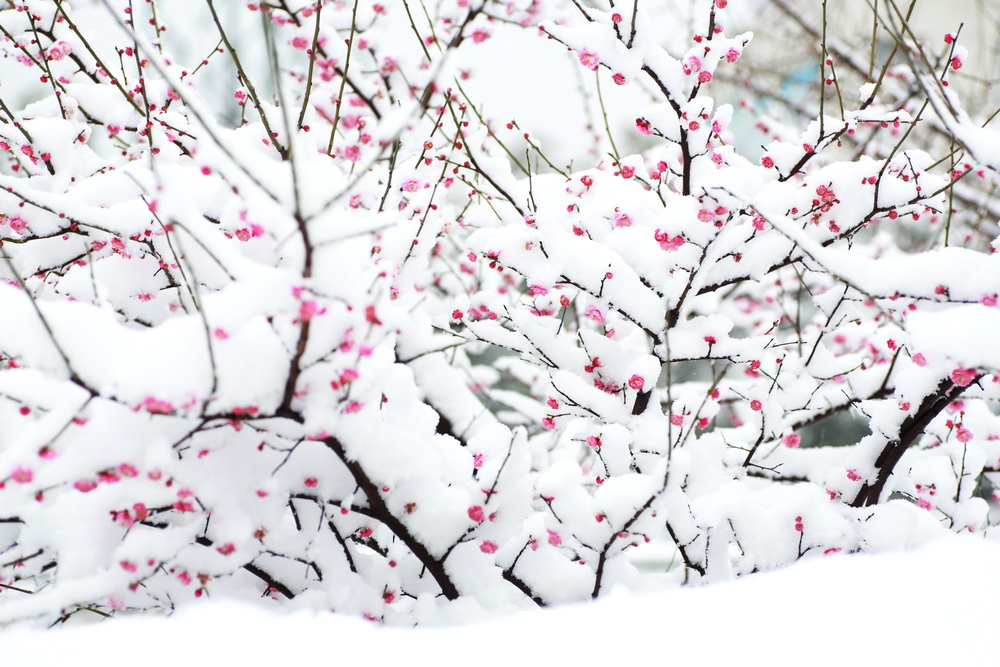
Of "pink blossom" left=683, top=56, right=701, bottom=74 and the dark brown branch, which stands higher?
"pink blossom" left=683, top=56, right=701, bottom=74

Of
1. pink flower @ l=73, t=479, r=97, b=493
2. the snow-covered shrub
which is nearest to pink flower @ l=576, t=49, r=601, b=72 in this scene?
the snow-covered shrub

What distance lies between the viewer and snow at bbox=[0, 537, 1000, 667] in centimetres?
121

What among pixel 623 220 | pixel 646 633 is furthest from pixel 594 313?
pixel 646 633

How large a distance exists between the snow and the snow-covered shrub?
0.12m

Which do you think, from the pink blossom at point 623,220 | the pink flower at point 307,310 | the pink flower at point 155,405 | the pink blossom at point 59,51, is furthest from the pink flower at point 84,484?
the pink blossom at point 59,51

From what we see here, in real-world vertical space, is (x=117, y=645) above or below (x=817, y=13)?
below

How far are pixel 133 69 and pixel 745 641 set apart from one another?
310 cm

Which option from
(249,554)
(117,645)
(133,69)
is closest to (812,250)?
(249,554)

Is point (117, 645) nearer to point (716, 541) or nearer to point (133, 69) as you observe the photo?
point (716, 541)

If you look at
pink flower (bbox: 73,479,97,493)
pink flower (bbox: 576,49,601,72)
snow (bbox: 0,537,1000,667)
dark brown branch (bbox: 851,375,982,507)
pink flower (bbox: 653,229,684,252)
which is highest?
pink flower (bbox: 576,49,601,72)

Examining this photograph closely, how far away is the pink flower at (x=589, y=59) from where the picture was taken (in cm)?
213

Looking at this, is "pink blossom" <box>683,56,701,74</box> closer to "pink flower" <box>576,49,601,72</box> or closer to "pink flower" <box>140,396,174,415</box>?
"pink flower" <box>576,49,601,72</box>

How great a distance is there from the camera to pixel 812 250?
1.50m

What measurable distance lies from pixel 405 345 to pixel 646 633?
2.94 ft
